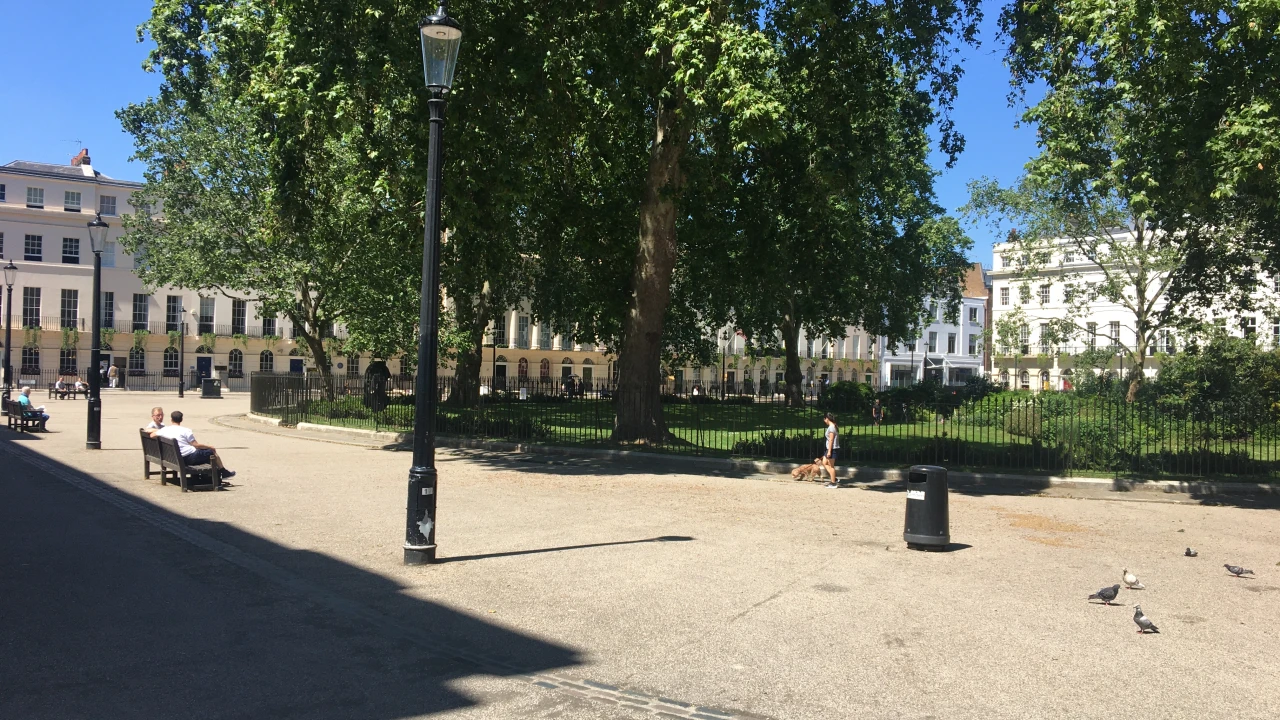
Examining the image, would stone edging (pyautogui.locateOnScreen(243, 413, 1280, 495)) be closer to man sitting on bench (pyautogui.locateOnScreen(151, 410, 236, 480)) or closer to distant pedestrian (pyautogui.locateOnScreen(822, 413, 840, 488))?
distant pedestrian (pyautogui.locateOnScreen(822, 413, 840, 488))

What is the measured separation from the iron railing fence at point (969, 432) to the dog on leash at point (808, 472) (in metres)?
1.67

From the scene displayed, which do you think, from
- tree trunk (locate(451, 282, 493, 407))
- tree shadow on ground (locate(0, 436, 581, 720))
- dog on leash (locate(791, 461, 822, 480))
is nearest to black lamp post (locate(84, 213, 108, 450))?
tree shadow on ground (locate(0, 436, 581, 720))

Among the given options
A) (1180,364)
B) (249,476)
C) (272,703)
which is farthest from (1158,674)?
(1180,364)

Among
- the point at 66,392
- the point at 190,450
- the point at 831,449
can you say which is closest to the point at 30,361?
the point at 66,392

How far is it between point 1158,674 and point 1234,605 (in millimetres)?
2496

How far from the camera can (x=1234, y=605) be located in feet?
24.6

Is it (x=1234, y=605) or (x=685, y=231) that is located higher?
(x=685, y=231)

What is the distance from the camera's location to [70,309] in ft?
200

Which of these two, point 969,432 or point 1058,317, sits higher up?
point 1058,317

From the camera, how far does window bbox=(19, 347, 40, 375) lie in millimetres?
58312

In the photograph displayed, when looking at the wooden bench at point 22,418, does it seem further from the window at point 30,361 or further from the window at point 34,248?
the window at point 34,248

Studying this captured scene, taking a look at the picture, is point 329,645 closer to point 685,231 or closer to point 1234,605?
point 1234,605

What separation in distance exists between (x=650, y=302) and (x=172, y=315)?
183 feet

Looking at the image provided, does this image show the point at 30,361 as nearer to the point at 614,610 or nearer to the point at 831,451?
the point at 831,451
